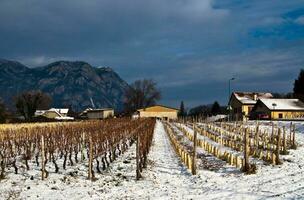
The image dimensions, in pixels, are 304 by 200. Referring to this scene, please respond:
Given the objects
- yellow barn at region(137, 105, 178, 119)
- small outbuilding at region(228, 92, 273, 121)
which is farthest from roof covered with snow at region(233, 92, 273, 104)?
yellow barn at region(137, 105, 178, 119)

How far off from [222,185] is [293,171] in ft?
11.4

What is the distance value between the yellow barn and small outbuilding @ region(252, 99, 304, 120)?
121ft

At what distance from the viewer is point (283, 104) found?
237 feet

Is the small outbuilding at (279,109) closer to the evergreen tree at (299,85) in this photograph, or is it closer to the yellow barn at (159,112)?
the evergreen tree at (299,85)

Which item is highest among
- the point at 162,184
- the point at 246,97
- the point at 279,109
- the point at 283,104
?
the point at 246,97

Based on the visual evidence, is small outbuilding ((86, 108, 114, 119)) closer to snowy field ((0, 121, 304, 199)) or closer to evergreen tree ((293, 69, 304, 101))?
evergreen tree ((293, 69, 304, 101))

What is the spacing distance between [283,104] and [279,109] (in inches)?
92.5

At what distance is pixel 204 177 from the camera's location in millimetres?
15008

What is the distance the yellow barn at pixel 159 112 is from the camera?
107500 millimetres

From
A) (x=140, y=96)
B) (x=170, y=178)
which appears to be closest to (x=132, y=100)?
(x=140, y=96)

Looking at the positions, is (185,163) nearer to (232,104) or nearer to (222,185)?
(222,185)

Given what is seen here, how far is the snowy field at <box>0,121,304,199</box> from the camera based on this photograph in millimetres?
12461

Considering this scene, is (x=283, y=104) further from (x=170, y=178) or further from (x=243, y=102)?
(x=170, y=178)

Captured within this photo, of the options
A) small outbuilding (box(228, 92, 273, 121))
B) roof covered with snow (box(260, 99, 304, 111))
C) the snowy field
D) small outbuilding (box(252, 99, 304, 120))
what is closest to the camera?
the snowy field
